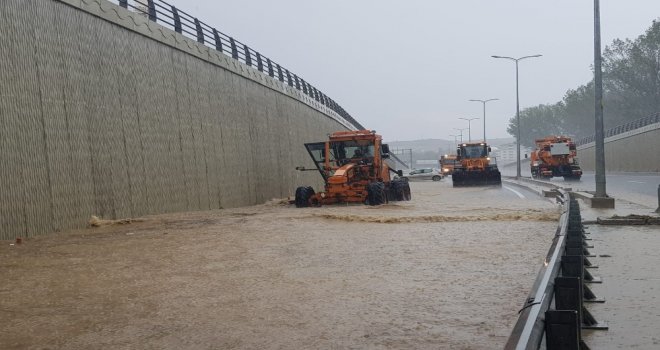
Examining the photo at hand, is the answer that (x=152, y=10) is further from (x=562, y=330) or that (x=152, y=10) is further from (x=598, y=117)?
(x=562, y=330)

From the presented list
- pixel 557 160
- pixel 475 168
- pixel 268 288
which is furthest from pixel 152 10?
pixel 557 160

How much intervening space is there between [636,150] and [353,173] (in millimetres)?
45277

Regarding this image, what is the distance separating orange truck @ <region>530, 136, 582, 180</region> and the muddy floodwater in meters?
36.3

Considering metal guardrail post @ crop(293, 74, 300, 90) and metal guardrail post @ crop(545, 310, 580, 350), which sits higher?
→ metal guardrail post @ crop(293, 74, 300, 90)

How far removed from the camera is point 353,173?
22828 millimetres

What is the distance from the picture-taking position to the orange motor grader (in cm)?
2184

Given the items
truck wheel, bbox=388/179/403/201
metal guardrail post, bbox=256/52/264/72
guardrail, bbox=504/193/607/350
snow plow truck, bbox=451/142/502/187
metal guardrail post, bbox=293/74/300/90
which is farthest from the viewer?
snow plow truck, bbox=451/142/502/187

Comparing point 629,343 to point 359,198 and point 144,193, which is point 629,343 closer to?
point 144,193

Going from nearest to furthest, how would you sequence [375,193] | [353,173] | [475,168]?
Answer: [375,193], [353,173], [475,168]

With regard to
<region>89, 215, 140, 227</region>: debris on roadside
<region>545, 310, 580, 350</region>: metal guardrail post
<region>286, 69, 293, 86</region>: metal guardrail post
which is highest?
<region>286, 69, 293, 86</region>: metal guardrail post

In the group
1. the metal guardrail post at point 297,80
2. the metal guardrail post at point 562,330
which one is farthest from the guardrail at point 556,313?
the metal guardrail post at point 297,80

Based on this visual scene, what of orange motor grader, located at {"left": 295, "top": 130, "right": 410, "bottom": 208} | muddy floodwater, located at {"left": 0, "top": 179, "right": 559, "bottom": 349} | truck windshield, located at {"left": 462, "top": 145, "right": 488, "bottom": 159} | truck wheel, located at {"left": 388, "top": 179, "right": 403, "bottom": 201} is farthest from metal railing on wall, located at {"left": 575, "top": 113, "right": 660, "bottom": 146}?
muddy floodwater, located at {"left": 0, "top": 179, "right": 559, "bottom": 349}

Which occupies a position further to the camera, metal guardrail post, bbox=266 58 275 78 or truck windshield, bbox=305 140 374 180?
metal guardrail post, bbox=266 58 275 78

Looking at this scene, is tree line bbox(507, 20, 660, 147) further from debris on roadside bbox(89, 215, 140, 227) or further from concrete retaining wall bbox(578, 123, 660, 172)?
debris on roadside bbox(89, 215, 140, 227)
